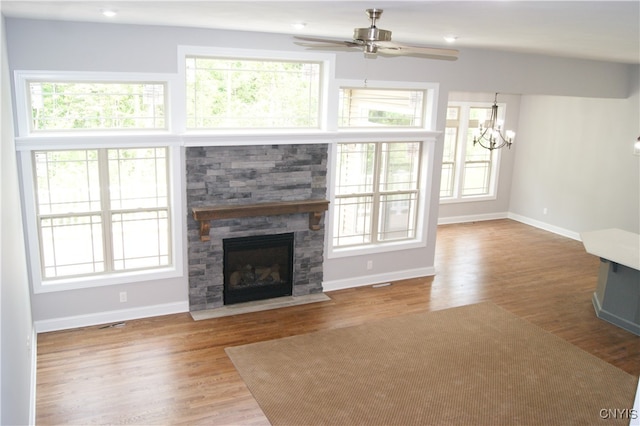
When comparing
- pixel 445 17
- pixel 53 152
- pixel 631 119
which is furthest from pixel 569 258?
pixel 53 152

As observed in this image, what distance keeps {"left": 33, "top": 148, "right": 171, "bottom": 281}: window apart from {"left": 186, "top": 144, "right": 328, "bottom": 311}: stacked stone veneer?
1.23 ft

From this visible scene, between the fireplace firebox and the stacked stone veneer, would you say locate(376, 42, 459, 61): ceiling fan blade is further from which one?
the fireplace firebox

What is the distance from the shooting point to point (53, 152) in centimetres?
518

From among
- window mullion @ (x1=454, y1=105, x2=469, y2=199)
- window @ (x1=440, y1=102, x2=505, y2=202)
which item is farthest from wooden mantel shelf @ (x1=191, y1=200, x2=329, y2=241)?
window mullion @ (x1=454, y1=105, x2=469, y2=199)

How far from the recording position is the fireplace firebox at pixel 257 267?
20.0ft

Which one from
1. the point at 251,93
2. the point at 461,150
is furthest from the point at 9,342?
the point at 461,150

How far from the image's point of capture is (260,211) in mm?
5941

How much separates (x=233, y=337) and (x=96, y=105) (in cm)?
271

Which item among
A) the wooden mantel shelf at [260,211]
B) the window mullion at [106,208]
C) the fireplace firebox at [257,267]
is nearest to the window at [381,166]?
the wooden mantel shelf at [260,211]

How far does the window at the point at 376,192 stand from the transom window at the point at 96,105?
2265 millimetres

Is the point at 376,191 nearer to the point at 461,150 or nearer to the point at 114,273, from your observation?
the point at 114,273

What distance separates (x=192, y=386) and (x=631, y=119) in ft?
25.8

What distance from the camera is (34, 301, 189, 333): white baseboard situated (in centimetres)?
539

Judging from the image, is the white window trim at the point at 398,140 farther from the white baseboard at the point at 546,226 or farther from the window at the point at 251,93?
the white baseboard at the point at 546,226
